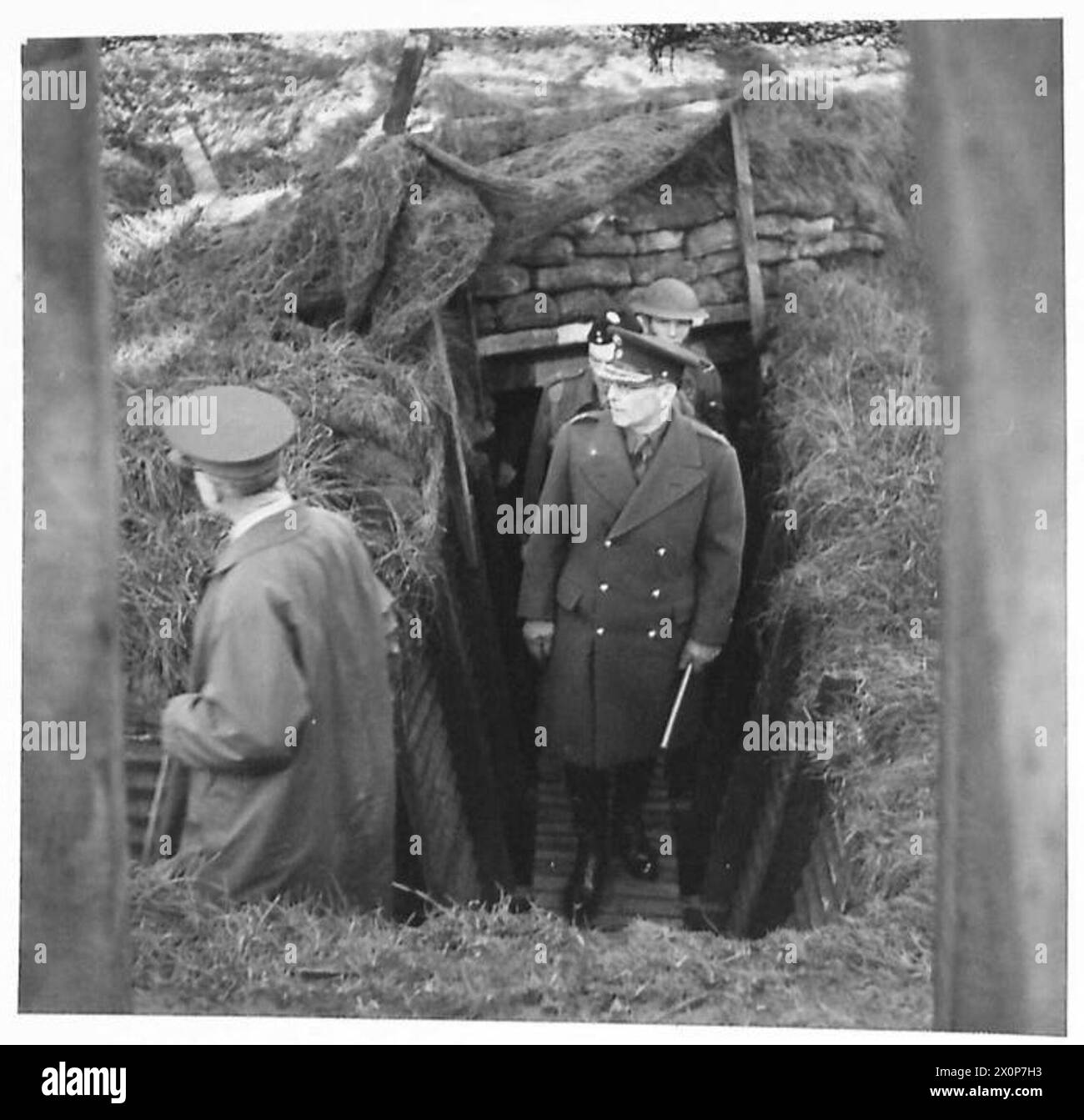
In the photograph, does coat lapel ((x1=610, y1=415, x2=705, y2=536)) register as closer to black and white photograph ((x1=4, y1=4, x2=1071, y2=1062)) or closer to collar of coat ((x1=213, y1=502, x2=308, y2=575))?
black and white photograph ((x1=4, y1=4, x2=1071, y2=1062))

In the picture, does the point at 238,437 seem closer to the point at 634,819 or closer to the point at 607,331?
the point at 607,331

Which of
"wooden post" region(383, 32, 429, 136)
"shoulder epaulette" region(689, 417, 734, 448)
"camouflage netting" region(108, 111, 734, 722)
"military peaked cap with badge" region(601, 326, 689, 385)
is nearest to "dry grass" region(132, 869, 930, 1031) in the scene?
"camouflage netting" region(108, 111, 734, 722)

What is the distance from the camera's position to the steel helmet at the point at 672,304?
12.3 feet

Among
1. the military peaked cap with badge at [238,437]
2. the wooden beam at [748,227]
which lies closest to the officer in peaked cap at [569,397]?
the wooden beam at [748,227]

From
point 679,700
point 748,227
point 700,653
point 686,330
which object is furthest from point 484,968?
point 748,227

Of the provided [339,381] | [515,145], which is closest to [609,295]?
[515,145]

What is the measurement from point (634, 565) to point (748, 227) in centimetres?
89

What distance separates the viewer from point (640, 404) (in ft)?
12.3

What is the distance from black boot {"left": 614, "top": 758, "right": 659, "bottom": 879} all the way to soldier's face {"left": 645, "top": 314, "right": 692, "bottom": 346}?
1062mm

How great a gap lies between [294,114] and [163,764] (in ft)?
5.58

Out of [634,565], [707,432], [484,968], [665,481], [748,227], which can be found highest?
[748,227]

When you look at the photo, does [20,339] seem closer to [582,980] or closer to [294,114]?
[294,114]

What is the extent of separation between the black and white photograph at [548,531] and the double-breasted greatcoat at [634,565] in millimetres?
11

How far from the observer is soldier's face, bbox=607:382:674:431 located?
3.74 meters
